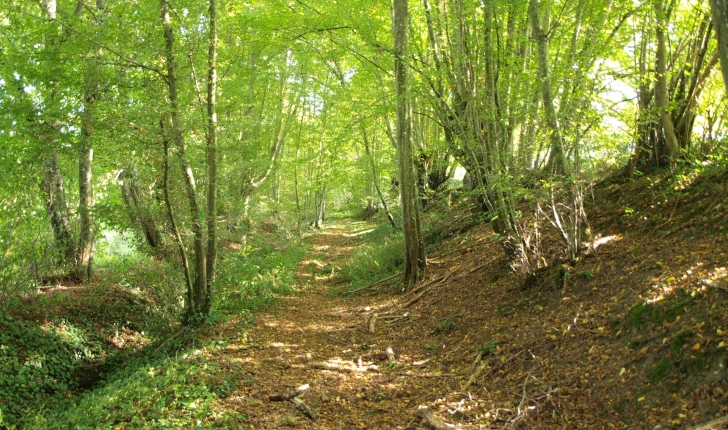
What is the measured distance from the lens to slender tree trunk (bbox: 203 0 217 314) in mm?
6641

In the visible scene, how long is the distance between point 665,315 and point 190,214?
608cm

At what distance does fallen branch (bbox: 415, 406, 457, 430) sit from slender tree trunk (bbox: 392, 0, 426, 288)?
14.9 feet

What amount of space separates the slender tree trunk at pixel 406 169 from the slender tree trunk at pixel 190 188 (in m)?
3.58

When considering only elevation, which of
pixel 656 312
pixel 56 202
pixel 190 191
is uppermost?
pixel 56 202

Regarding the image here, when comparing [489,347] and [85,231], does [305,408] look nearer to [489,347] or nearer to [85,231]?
[489,347]

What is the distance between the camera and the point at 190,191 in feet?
21.8

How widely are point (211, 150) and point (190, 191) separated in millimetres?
761

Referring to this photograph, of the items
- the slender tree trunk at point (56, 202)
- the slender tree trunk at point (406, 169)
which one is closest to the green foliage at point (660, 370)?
the slender tree trunk at point (406, 169)

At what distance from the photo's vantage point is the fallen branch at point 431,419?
12.3ft

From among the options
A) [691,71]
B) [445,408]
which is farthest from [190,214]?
[691,71]

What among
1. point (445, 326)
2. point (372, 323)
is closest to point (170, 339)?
point (372, 323)

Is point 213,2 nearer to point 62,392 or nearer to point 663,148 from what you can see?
point 62,392

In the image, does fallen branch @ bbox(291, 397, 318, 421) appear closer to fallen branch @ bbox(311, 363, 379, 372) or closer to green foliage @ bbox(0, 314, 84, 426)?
fallen branch @ bbox(311, 363, 379, 372)

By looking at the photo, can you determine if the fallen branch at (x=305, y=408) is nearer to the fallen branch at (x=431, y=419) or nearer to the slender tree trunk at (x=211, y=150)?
the fallen branch at (x=431, y=419)
